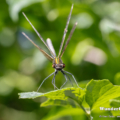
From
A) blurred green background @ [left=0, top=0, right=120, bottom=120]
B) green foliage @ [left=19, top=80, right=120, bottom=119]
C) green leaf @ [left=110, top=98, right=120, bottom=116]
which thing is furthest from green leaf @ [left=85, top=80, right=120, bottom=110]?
blurred green background @ [left=0, top=0, right=120, bottom=120]

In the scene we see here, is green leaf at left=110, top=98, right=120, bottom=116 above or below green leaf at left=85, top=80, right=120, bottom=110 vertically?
below

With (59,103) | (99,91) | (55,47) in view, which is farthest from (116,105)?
(55,47)

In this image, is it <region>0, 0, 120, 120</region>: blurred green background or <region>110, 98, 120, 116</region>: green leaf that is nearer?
<region>110, 98, 120, 116</region>: green leaf

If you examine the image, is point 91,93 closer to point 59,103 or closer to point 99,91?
point 99,91

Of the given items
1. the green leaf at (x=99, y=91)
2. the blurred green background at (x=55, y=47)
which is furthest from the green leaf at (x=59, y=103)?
the blurred green background at (x=55, y=47)

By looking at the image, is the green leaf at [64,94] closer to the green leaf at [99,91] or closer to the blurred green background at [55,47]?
the green leaf at [99,91]

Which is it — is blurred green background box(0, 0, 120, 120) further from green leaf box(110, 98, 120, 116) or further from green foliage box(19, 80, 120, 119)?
green foliage box(19, 80, 120, 119)
